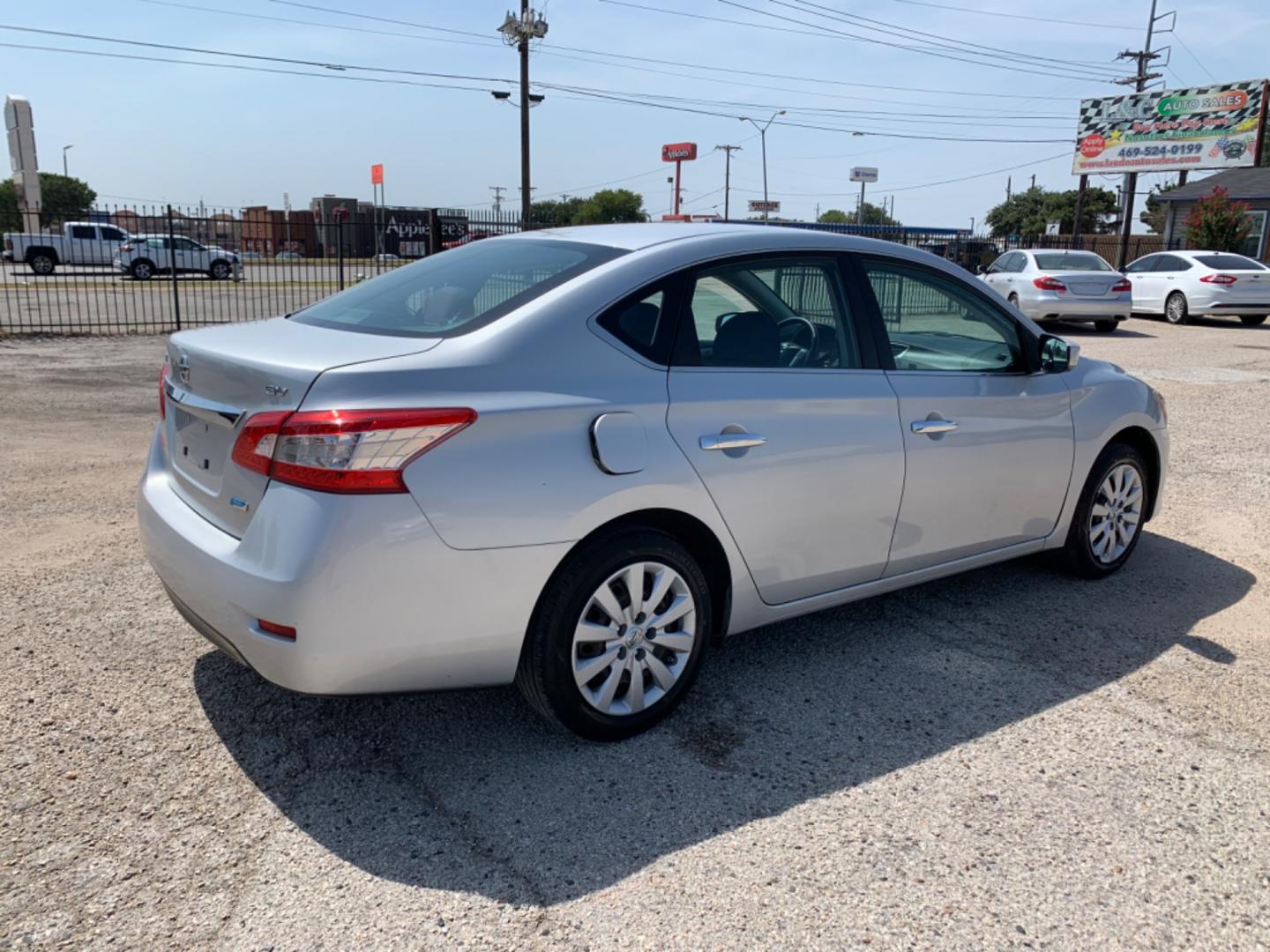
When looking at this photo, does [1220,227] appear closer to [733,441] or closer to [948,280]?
[948,280]

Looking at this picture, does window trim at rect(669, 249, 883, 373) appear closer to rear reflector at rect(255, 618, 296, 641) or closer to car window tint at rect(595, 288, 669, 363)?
car window tint at rect(595, 288, 669, 363)

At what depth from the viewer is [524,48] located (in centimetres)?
3056

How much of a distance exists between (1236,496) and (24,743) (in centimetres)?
690

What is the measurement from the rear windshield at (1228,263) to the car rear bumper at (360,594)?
2123cm

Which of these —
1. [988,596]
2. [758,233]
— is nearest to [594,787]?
[758,233]

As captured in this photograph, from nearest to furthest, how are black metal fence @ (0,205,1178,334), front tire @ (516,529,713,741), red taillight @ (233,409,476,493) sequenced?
red taillight @ (233,409,476,493) < front tire @ (516,529,713,741) < black metal fence @ (0,205,1178,334)

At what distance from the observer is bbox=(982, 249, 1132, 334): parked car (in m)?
17.5

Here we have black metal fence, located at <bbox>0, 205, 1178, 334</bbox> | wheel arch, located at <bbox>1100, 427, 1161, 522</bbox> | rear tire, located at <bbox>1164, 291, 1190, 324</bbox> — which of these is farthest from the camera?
rear tire, located at <bbox>1164, 291, 1190, 324</bbox>

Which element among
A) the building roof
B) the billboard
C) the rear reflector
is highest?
the billboard

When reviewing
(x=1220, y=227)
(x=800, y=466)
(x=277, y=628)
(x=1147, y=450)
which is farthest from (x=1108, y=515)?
(x=1220, y=227)

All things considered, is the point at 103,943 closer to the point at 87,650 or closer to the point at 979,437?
the point at 87,650

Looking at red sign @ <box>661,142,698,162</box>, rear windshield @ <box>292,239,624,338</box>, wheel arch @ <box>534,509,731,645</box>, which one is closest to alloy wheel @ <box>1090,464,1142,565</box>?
wheel arch @ <box>534,509,731,645</box>

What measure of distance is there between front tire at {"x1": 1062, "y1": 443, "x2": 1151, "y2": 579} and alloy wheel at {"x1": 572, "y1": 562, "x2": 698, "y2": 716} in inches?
94.4

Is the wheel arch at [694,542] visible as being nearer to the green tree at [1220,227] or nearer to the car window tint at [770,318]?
the car window tint at [770,318]
